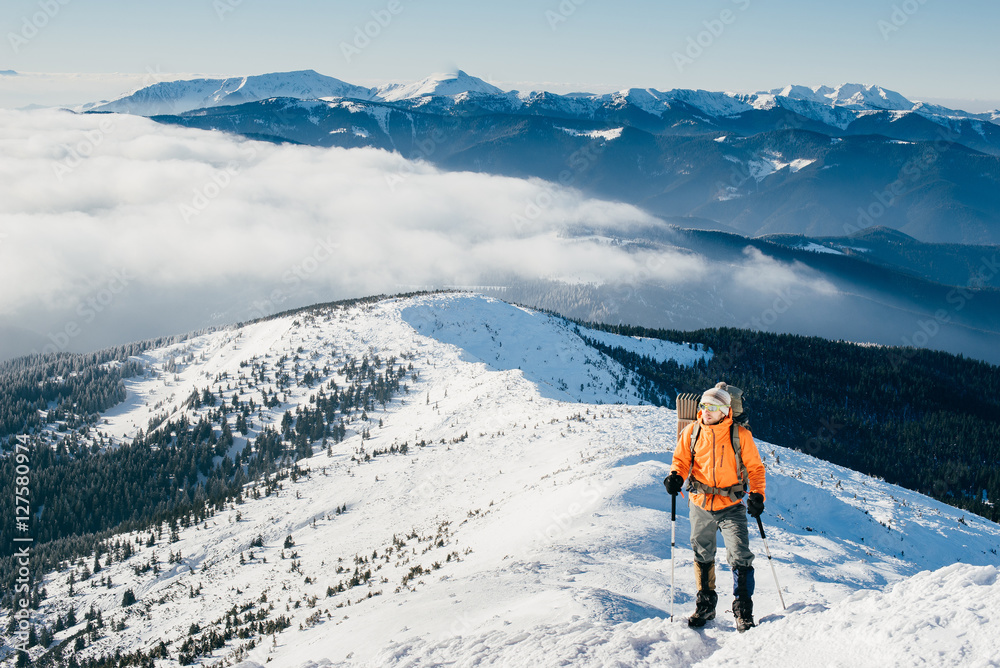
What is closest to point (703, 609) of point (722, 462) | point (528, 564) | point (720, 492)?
point (720, 492)

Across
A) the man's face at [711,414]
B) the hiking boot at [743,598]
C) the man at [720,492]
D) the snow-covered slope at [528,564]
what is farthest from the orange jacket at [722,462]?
the snow-covered slope at [528,564]

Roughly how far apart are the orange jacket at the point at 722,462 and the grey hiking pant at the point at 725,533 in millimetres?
201

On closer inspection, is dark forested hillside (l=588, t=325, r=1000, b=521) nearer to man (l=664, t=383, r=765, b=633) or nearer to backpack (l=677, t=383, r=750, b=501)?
man (l=664, t=383, r=765, b=633)

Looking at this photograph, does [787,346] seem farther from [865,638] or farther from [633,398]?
[865,638]

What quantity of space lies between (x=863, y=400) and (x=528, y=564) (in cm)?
12506

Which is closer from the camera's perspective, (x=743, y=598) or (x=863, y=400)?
(x=743, y=598)

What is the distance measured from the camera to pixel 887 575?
62.9ft

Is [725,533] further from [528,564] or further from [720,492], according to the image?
[528,564]

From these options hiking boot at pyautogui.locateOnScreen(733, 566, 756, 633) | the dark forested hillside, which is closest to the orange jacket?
hiking boot at pyautogui.locateOnScreen(733, 566, 756, 633)

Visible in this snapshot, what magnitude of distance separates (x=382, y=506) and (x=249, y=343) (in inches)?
3834

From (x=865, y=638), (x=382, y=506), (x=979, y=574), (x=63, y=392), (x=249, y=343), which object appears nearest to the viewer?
(x=865, y=638)

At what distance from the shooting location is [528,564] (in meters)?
17.5

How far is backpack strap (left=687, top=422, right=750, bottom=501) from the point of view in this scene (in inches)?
420

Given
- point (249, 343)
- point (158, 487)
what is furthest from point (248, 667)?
point (249, 343)
